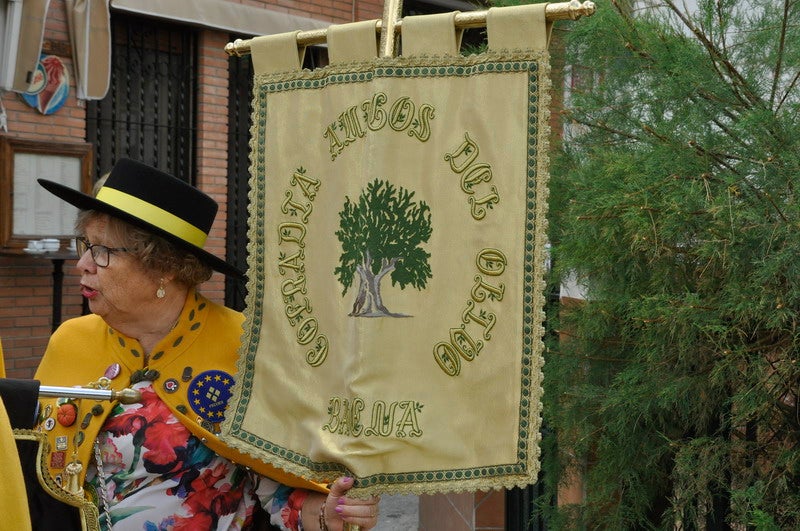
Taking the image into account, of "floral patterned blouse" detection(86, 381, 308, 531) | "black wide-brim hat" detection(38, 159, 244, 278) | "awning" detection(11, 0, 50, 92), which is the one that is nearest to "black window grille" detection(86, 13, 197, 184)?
"awning" detection(11, 0, 50, 92)

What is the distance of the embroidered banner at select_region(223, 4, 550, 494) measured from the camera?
77.5 inches

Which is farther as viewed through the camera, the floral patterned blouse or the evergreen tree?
the floral patterned blouse

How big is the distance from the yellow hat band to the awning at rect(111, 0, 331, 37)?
5.75 metres

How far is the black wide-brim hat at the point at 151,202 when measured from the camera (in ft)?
8.15

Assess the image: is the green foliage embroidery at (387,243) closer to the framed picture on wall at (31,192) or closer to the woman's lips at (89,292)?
the woman's lips at (89,292)

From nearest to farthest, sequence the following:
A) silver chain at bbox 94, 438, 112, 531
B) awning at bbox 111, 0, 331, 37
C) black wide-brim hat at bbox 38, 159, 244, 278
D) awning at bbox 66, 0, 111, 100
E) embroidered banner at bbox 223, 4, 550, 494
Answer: embroidered banner at bbox 223, 4, 550, 494 → silver chain at bbox 94, 438, 112, 531 → black wide-brim hat at bbox 38, 159, 244, 278 → awning at bbox 66, 0, 111, 100 → awning at bbox 111, 0, 331, 37

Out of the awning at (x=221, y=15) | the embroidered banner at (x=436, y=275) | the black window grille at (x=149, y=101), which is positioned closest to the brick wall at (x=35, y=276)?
the black window grille at (x=149, y=101)

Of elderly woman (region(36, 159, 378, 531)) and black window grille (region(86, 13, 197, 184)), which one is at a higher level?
black window grille (region(86, 13, 197, 184))

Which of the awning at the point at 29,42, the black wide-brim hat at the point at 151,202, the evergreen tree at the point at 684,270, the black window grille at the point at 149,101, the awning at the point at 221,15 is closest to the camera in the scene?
the evergreen tree at the point at 684,270

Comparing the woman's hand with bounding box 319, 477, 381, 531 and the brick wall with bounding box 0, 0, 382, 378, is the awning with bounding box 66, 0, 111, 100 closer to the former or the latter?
the brick wall with bounding box 0, 0, 382, 378

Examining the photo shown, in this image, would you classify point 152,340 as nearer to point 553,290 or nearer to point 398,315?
point 398,315

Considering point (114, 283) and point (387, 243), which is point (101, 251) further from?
point (387, 243)

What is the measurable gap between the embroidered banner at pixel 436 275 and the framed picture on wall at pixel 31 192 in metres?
5.58

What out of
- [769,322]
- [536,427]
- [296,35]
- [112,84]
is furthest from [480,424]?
[112,84]
